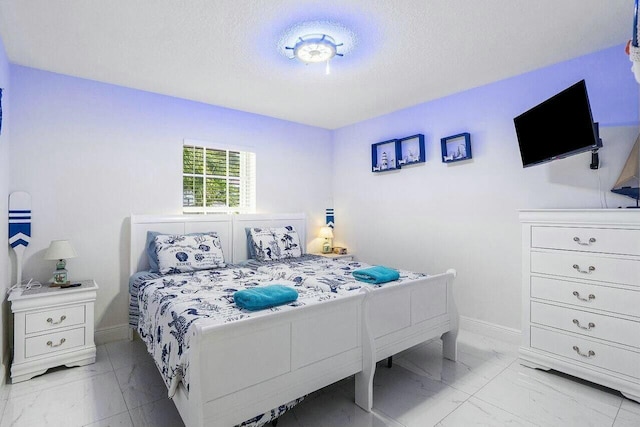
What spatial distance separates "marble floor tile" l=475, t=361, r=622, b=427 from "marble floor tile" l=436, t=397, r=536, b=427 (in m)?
0.06

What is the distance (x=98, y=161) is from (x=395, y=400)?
3.17 metres

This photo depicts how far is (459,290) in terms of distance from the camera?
3.46 metres

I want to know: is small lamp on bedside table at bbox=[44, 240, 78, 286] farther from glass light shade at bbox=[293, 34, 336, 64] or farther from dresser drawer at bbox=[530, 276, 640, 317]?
dresser drawer at bbox=[530, 276, 640, 317]

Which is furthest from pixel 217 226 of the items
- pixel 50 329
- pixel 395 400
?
pixel 395 400

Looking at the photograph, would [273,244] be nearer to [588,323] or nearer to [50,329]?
[50,329]

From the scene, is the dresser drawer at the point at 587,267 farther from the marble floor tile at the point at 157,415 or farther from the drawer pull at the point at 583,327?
the marble floor tile at the point at 157,415

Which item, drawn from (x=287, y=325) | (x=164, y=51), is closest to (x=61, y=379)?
(x=287, y=325)

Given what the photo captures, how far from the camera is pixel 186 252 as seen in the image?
10.1ft

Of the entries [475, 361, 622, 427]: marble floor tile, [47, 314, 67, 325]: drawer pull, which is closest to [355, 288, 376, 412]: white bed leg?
[475, 361, 622, 427]: marble floor tile

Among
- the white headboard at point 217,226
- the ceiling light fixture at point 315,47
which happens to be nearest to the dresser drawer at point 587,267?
the ceiling light fixture at point 315,47

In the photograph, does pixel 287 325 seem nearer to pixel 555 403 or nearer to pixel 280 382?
pixel 280 382

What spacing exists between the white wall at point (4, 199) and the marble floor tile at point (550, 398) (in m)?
3.31

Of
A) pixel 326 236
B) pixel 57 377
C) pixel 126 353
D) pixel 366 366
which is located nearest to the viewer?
pixel 366 366

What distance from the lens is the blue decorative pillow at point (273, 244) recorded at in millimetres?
3658
